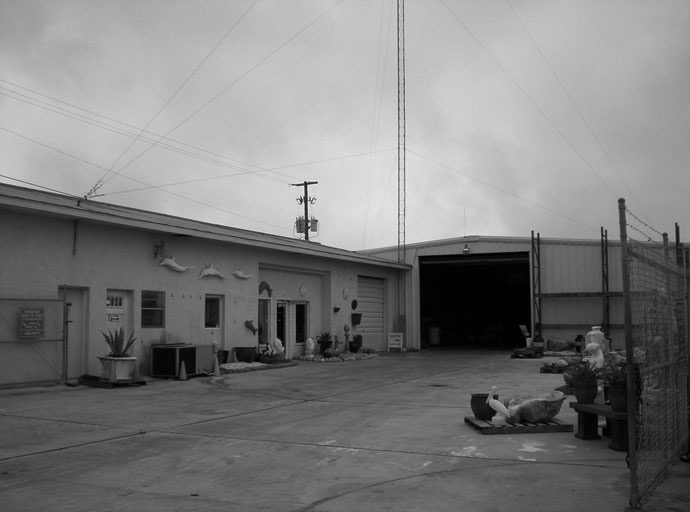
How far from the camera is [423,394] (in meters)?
13.5

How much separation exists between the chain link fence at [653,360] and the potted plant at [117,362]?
11.6 meters

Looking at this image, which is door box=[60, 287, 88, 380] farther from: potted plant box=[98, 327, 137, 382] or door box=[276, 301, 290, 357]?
door box=[276, 301, 290, 357]

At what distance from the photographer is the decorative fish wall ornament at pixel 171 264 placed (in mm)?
17884

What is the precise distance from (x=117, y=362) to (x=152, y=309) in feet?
9.94

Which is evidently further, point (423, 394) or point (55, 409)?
point (423, 394)

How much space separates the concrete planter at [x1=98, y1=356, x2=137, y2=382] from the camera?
48.6 feet

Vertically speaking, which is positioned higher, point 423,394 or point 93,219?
point 93,219

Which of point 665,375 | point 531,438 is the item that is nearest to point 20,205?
point 531,438

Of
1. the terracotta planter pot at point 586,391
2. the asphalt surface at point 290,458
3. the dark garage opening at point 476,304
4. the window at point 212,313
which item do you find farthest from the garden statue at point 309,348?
the terracotta planter pot at point 586,391

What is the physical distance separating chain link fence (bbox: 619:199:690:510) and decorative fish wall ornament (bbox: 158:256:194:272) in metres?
13.6

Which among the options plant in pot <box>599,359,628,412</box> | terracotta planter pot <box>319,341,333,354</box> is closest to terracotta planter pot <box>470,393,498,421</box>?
plant in pot <box>599,359,628,412</box>

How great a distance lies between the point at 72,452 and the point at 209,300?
39.8 feet

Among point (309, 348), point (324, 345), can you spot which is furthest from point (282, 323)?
point (324, 345)

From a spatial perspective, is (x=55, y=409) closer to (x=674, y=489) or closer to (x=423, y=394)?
(x=423, y=394)
